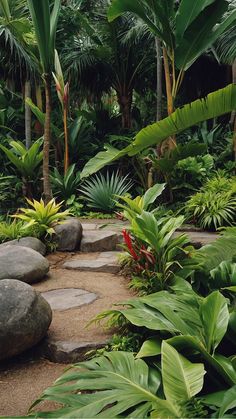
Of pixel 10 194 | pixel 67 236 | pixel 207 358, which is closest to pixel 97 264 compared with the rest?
pixel 67 236

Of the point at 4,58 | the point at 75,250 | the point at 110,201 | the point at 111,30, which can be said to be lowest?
the point at 75,250

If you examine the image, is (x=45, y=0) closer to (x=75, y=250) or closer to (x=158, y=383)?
(x=75, y=250)

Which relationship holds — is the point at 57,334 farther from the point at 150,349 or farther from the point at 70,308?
the point at 150,349

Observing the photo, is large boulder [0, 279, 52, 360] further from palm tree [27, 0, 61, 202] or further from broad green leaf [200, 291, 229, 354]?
palm tree [27, 0, 61, 202]

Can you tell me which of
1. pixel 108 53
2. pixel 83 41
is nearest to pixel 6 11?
pixel 108 53

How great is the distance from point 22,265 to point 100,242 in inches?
69.2

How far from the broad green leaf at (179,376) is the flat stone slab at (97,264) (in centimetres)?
274

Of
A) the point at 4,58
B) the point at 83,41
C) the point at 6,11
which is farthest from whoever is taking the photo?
the point at 83,41

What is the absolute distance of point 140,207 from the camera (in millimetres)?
5277

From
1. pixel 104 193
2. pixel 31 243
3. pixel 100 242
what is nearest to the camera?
pixel 31 243

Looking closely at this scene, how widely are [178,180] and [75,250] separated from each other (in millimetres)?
2642

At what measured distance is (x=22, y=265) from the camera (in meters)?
4.39

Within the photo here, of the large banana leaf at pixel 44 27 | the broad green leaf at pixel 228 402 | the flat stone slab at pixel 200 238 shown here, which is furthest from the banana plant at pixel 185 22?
the broad green leaf at pixel 228 402

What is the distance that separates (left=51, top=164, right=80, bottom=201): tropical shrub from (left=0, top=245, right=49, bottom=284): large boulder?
12.7ft
